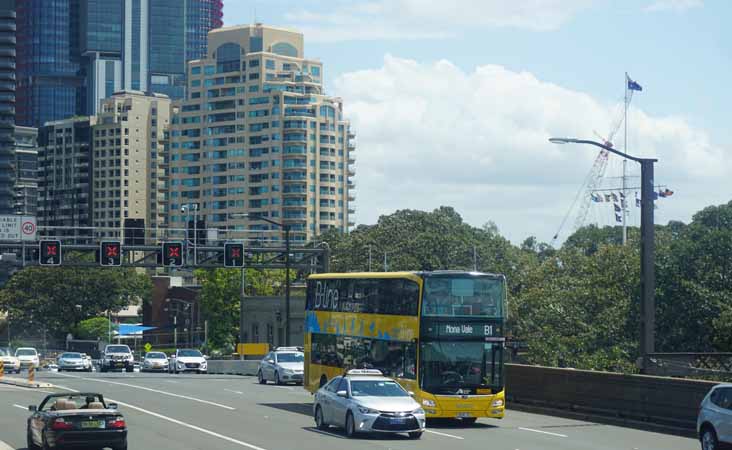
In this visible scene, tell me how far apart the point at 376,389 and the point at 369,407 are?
1028mm

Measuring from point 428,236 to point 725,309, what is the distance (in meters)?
68.8

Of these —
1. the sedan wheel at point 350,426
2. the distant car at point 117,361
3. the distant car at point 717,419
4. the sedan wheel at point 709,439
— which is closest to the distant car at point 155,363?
the distant car at point 117,361

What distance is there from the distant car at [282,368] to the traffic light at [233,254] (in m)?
11.0

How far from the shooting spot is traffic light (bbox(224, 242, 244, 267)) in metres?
66.4

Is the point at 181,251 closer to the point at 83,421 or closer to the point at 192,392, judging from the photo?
the point at 192,392

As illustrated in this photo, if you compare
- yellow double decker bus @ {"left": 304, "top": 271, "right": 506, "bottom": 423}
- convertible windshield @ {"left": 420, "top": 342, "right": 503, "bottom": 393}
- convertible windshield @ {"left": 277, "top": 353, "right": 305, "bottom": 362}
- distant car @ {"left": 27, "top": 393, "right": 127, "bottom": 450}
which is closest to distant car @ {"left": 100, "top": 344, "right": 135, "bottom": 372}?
convertible windshield @ {"left": 277, "top": 353, "right": 305, "bottom": 362}

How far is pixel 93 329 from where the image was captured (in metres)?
147

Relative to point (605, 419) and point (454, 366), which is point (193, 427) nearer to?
point (454, 366)

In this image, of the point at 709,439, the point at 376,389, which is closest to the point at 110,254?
the point at 376,389

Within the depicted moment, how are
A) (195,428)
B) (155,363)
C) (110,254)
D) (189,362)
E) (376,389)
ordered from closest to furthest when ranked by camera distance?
(376,389), (195,428), (110,254), (189,362), (155,363)

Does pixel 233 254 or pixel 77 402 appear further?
pixel 233 254

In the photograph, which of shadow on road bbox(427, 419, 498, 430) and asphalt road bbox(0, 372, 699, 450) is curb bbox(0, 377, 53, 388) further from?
shadow on road bbox(427, 419, 498, 430)

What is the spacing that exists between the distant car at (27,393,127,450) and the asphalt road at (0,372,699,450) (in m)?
2.41

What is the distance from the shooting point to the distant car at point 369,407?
28.1m
